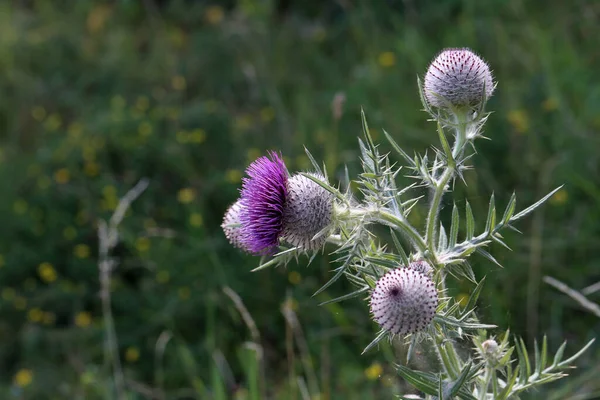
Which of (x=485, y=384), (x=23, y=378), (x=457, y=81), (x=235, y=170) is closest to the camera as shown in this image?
(x=485, y=384)

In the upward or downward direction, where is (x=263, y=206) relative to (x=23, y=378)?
downward

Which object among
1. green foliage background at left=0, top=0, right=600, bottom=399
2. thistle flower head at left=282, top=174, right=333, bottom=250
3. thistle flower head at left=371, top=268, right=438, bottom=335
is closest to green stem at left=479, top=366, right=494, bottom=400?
thistle flower head at left=371, top=268, right=438, bottom=335

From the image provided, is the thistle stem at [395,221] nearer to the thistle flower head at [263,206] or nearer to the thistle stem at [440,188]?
the thistle stem at [440,188]

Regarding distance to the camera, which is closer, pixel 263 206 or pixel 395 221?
pixel 395 221

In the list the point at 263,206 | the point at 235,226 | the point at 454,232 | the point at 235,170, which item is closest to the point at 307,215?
the point at 263,206

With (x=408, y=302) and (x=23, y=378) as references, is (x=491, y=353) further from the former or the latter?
(x=23, y=378)

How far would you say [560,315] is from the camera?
338 cm

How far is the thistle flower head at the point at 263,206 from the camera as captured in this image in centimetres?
176

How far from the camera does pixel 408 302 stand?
4.79 feet

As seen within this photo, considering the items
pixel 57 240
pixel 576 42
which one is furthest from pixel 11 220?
pixel 576 42

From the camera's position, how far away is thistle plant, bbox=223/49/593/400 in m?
1.53

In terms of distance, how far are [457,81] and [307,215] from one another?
0.46 meters

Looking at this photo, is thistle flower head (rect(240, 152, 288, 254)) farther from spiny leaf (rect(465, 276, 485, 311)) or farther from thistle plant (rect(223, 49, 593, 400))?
spiny leaf (rect(465, 276, 485, 311))

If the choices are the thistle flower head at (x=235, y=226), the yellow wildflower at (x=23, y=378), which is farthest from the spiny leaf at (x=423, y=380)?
the yellow wildflower at (x=23, y=378)
